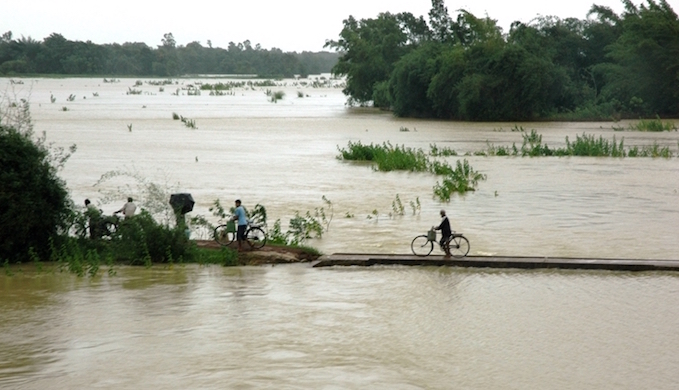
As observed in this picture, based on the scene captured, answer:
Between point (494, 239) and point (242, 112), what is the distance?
215 ft

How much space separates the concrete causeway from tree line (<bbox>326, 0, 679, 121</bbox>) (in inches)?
2133

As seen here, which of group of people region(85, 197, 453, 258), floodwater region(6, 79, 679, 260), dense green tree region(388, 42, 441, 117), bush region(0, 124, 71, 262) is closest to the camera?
bush region(0, 124, 71, 262)

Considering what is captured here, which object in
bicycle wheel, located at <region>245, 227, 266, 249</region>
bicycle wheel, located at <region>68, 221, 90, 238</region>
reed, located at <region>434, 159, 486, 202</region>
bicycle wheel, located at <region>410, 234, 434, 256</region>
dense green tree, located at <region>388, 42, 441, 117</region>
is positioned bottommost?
bicycle wheel, located at <region>410, 234, 434, 256</region>

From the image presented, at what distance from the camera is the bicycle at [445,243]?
18.6 m

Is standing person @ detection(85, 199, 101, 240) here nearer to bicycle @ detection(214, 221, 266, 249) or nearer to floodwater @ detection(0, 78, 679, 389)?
floodwater @ detection(0, 78, 679, 389)

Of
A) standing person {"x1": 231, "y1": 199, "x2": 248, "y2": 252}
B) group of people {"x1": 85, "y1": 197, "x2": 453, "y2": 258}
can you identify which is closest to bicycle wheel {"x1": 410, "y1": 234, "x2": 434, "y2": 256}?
group of people {"x1": 85, "y1": 197, "x2": 453, "y2": 258}

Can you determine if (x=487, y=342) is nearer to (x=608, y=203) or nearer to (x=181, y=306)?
(x=181, y=306)

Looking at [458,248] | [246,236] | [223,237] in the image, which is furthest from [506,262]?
[223,237]

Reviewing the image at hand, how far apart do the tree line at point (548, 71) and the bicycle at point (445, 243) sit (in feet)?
173

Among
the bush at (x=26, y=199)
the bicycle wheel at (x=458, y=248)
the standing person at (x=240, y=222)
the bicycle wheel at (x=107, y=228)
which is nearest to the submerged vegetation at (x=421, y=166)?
the bicycle wheel at (x=458, y=248)

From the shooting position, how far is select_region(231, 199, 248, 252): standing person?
18.7 meters

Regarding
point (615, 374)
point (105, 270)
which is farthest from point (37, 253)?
point (615, 374)

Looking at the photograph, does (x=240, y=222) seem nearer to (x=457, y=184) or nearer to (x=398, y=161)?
(x=457, y=184)

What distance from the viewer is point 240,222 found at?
1889 cm
